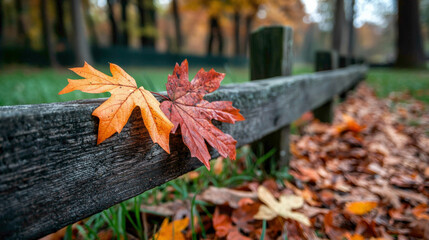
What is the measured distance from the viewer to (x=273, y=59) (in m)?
1.59

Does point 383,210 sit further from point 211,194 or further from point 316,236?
point 211,194

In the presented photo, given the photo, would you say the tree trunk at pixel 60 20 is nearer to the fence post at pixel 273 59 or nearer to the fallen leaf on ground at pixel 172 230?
the fence post at pixel 273 59

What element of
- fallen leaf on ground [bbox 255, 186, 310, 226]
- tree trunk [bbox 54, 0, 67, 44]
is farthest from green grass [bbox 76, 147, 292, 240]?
tree trunk [bbox 54, 0, 67, 44]

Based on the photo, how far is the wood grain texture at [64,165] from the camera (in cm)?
44

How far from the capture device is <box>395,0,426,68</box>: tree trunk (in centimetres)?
1131

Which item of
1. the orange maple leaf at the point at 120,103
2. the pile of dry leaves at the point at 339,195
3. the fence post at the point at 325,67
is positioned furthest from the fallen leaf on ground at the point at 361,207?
the fence post at the point at 325,67

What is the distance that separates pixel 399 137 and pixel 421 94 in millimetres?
3011

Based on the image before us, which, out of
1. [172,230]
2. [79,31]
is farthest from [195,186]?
[79,31]

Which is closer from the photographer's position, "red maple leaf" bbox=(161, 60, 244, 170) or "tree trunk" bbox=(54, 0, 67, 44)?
"red maple leaf" bbox=(161, 60, 244, 170)

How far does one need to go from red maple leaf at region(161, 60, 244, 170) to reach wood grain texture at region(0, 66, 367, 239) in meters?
0.10

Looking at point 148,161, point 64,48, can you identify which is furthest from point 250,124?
point 64,48

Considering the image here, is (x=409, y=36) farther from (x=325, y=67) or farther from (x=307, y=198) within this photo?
(x=307, y=198)

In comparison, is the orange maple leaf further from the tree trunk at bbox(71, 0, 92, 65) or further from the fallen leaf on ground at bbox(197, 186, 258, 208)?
the tree trunk at bbox(71, 0, 92, 65)

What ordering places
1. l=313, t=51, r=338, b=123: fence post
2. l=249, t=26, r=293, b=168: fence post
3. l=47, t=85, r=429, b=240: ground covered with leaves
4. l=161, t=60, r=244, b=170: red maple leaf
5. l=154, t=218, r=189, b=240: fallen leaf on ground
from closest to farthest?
l=161, t=60, r=244, b=170: red maple leaf, l=154, t=218, r=189, b=240: fallen leaf on ground, l=47, t=85, r=429, b=240: ground covered with leaves, l=249, t=26, r=293, b=168: fence post, l=313, t=51, r=338, b=123: fence post
